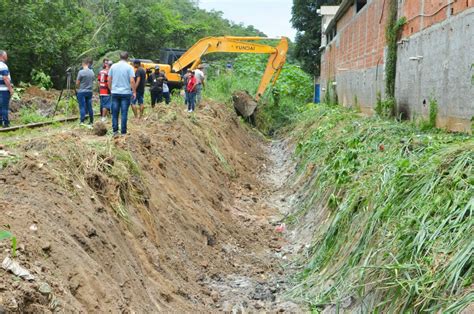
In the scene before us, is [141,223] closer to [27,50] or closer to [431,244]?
[431,244]

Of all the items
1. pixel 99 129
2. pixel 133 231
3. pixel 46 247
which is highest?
pixel 99 129

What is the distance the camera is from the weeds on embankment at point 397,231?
4.21 meters

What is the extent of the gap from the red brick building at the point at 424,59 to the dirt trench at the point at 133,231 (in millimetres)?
3520

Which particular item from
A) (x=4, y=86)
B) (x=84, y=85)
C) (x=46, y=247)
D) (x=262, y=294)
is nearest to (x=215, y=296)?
(x=262, y=294)

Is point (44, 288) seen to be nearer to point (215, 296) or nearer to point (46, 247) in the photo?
point (46, 247)

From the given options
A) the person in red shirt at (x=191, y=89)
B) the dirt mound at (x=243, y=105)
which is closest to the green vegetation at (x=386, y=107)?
the person in red shirt at (x=191, y=89)

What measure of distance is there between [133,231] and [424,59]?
7.19m

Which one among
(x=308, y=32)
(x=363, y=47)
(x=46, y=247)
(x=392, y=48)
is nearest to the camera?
(x=46, y=247)

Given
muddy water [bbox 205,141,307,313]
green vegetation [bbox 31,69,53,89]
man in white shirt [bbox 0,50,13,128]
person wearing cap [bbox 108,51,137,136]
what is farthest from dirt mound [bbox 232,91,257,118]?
person wearing cap [bbox 108,51,137,136]

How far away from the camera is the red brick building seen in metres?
8.66

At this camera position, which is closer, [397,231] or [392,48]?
[397,231]

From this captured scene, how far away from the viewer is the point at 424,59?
1093 cm

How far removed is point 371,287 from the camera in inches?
202

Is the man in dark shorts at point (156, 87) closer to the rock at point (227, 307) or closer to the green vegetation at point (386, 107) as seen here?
the green vegetation at point (386, 107)
